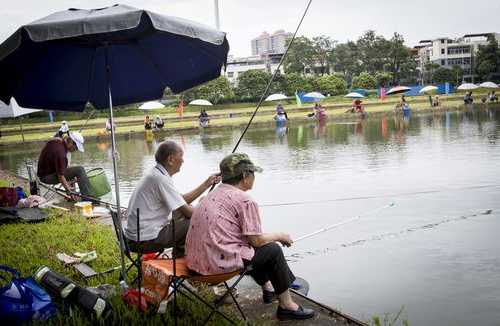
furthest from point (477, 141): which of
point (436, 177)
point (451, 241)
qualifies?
point (451, 241)

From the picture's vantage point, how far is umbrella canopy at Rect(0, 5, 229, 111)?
2.97 meters

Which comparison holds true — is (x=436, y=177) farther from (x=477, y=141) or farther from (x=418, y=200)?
(x=477, y=141)

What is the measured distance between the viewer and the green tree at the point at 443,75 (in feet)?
235

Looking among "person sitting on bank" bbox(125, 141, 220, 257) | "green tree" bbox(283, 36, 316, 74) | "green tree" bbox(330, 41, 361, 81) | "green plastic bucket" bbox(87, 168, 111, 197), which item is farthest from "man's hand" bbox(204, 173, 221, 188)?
"green tree" bbox(330, 41, 361, 81)

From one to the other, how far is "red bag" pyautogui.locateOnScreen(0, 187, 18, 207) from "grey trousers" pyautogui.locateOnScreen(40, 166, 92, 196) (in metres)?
0.59

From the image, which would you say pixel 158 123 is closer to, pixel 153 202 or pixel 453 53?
pixel 153 202

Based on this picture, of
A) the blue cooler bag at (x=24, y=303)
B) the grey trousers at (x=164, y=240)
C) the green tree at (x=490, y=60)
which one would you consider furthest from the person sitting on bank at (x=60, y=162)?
the green tree at (x=490, y=60)

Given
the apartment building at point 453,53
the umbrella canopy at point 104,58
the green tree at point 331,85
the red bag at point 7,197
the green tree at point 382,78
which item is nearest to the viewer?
the umbrella canopy at point 104,58

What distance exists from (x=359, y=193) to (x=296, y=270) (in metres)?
3.66

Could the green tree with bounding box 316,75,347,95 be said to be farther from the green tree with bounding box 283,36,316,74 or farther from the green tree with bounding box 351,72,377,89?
the green tree with bounding box 283,36,316,74

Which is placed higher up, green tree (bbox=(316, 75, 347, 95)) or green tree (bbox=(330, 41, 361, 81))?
green tree (bbox=(330, 41, 361, 81))

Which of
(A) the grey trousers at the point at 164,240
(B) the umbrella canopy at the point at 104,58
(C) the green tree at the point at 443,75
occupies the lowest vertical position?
(A) the grey trousers at the point at 164,240

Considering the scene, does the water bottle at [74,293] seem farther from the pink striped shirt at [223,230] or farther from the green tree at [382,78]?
the green tree at [382,78]

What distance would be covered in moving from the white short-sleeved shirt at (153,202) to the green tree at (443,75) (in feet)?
245
